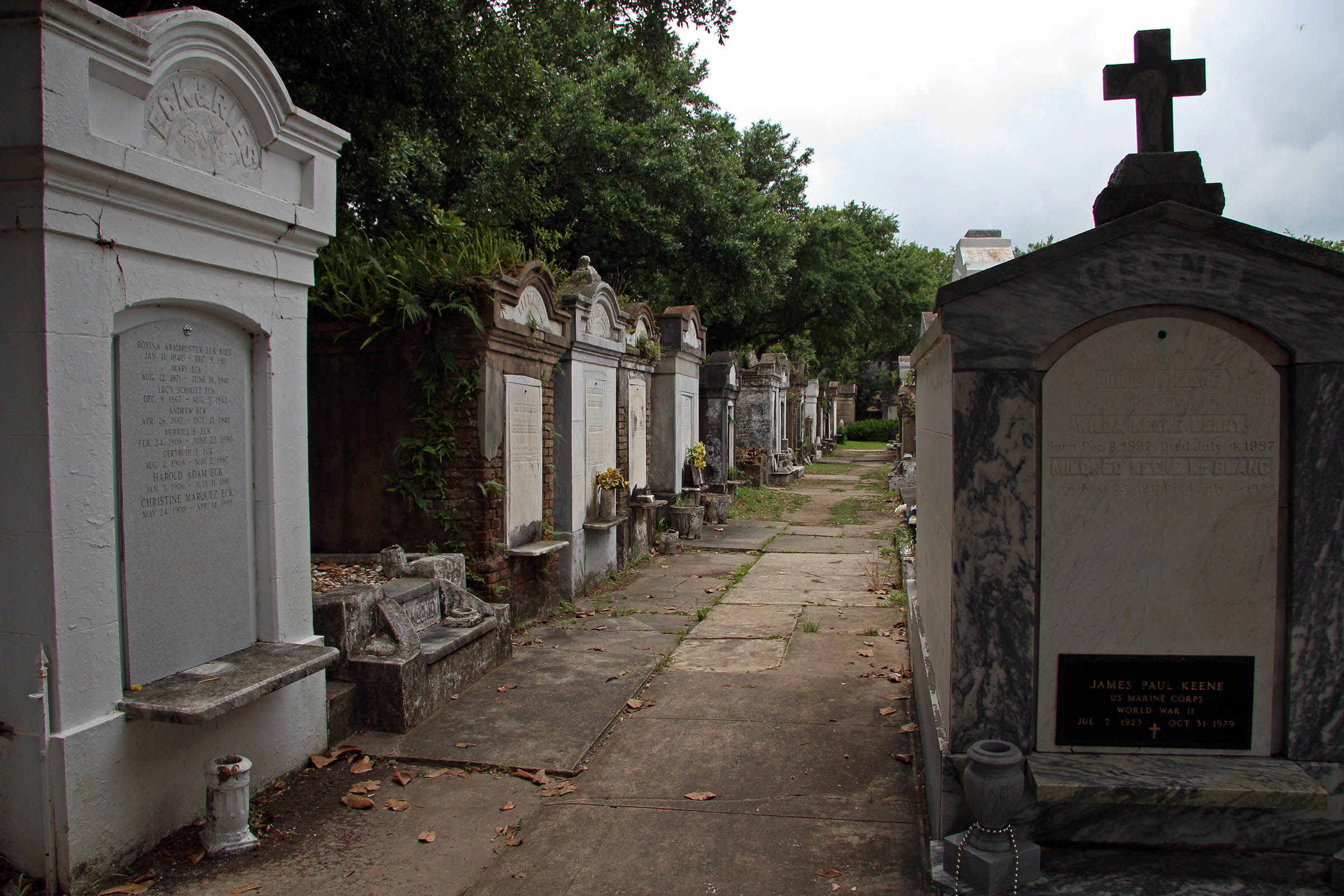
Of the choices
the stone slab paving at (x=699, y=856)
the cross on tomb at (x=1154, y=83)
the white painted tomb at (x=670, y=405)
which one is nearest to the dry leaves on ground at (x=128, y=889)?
the stone slab paving at (x=699, y=856)

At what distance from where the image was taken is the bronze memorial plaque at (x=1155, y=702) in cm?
334

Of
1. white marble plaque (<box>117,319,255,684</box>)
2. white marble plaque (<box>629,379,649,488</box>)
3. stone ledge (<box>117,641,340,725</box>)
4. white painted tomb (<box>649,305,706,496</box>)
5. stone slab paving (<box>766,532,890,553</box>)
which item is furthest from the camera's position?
white painted tomb (<box>649,305,706,496</box>)

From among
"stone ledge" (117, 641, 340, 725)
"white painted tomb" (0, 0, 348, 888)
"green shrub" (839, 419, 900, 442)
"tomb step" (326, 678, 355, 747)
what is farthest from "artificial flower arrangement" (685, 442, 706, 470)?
"green shrub" (839, 419, 900, 442)

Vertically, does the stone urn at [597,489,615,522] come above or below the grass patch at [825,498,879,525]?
above

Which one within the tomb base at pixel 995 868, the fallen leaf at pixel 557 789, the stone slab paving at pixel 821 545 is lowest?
the fallen leaf at pixel 557 789

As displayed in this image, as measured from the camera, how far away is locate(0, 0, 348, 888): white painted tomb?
305 cm

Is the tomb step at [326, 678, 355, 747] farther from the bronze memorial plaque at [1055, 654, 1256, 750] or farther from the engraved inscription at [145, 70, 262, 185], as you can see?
the bronze memorial plaque at [1055, 654, 1256, 750]

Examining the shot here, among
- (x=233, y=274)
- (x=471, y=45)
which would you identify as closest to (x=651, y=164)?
(x=471, y=45)

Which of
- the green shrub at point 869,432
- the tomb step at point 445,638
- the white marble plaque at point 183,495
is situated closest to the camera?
the white marble plaque at point 183,495

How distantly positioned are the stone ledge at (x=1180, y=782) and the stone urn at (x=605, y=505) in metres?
6.34

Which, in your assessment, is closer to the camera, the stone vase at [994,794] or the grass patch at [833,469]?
the stone vase at [994,794]

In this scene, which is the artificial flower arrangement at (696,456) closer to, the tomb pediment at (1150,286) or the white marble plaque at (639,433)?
the white marble plaque at (639,433)

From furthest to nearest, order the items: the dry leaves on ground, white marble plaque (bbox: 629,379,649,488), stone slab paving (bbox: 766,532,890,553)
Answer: stone slab paving (bbox: 766,532,890,553) → white marble plaque (bbox: 629,379,649,488) → the dry leaves on ground

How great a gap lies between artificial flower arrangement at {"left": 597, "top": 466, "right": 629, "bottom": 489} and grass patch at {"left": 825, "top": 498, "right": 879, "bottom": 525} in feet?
19.3
